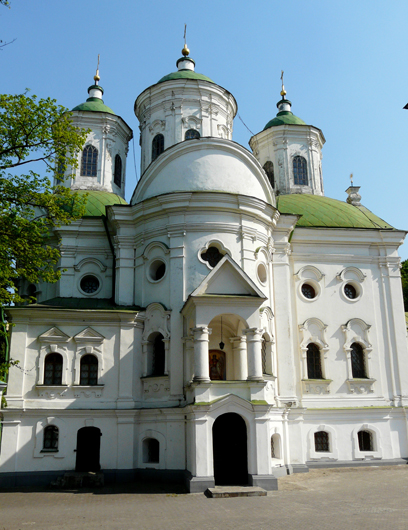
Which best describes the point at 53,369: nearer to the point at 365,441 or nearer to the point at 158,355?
the point at 158,355

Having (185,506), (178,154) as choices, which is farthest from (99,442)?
(178,154)

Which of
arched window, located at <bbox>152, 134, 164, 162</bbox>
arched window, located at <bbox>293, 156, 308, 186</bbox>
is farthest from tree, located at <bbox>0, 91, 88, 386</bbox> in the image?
arched window, located at <bbox>293, 156, 308, 186</bbox>

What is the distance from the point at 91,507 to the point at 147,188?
1181 centimetres

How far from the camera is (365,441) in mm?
20562

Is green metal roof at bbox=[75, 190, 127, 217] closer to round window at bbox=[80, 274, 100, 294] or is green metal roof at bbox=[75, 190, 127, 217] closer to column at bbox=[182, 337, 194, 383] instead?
round window at bbox=[80, 274, 100, 294]

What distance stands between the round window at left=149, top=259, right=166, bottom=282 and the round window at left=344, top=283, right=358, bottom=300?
8216mm

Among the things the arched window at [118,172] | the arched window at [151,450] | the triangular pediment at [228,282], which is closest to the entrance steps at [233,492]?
the arched window at [151,450]

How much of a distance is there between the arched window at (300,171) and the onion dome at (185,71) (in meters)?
6.07

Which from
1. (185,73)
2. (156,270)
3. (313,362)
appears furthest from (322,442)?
(185,73)

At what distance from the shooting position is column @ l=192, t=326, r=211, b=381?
52.0ft

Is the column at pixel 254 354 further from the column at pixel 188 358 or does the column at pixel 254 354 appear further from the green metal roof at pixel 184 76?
the green metal roof at pixel 184 76

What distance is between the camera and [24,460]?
671 inches

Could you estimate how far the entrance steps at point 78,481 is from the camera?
15953 millimetres

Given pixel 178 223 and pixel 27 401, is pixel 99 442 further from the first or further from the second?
pixel 178 223
